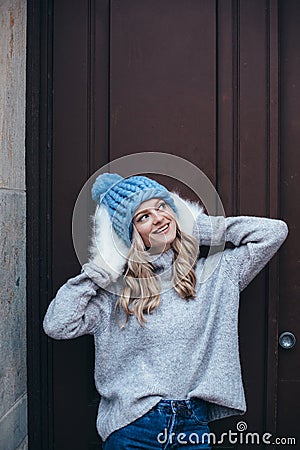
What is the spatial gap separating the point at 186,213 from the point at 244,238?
0.20m

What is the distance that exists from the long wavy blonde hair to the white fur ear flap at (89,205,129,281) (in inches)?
1.0

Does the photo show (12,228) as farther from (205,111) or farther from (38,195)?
(205,111)

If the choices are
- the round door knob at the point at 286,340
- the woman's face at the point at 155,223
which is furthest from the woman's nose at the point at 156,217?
the round door knob at the point at 286,340

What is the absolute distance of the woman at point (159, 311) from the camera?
2248mm

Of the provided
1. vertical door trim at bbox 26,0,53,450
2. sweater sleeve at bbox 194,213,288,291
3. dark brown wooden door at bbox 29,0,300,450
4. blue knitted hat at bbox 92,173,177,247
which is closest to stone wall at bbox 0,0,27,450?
vertical door trim at bbox 26,0,53,450

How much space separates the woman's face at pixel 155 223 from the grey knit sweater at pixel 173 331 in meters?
0.06

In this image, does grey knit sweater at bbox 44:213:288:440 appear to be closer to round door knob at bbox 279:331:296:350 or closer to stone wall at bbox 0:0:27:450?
stone wall at bbox 0:0:27:450

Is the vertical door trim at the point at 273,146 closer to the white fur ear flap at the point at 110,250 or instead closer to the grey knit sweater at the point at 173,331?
the grey knit sweater at the point at 173,331

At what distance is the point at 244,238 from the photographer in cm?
235

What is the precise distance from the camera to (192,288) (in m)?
2.31

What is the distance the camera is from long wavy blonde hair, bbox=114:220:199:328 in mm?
2289

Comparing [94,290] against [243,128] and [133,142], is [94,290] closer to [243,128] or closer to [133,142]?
[133,142]

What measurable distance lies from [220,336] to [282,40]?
1075 mm

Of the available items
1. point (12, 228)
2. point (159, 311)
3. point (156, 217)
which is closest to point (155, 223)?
point (156, 217)
